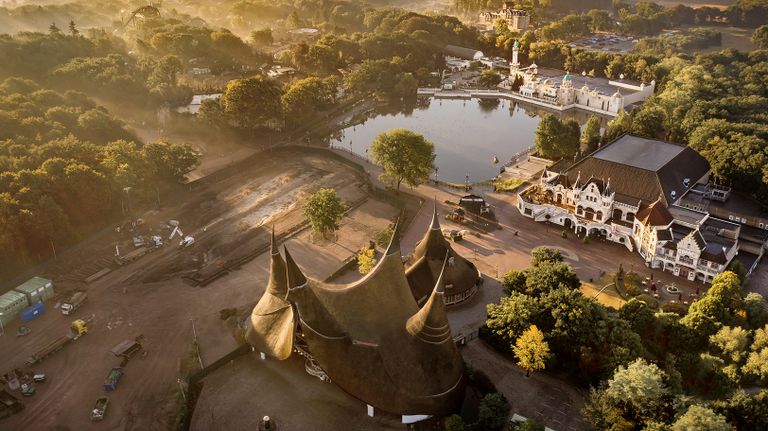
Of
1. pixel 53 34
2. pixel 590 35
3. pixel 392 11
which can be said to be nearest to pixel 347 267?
pixel 53 34

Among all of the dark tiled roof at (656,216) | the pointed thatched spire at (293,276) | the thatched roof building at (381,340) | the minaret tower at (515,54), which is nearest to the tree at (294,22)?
the minaret tower at (515,54)

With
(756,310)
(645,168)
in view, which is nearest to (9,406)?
(756,310)

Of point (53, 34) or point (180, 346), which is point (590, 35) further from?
point (180, 346)

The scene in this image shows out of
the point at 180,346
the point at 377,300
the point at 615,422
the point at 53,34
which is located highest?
the point at 53,34

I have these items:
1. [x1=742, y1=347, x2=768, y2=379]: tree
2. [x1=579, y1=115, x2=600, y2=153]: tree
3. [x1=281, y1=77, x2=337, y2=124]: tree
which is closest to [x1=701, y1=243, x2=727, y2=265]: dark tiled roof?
[x1=742, y1=347, x2=768, y2=379]: tree

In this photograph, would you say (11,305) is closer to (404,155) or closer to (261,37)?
(404,155)

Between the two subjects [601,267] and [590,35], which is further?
[590,35]
